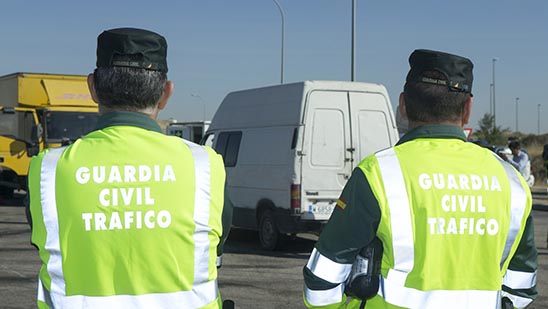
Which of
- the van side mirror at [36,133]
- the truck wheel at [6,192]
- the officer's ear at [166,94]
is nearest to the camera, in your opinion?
the officer's ear at [166,94]

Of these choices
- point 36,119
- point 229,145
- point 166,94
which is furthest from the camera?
point 36,119

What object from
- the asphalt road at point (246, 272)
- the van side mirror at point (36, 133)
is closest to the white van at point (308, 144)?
the asphalt road at point (246, 272)

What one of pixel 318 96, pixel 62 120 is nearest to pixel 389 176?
pixel 318 96

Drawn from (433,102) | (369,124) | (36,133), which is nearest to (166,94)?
(433,102)

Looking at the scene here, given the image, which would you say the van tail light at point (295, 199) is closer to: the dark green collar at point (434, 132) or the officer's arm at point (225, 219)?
→ the dark green collar at point (434, 132)

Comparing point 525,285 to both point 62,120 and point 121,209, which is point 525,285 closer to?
point 121,209

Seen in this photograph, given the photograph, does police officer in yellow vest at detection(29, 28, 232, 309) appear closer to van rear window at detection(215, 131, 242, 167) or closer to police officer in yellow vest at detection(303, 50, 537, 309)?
police officer in yellow vest at detection(303, 50, 537, 309)

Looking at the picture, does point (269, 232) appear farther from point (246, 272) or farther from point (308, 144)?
point (246, 272)

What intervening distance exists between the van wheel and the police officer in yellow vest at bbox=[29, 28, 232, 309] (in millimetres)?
9916

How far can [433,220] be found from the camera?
2797mm

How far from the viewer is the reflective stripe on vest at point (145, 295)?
260cm

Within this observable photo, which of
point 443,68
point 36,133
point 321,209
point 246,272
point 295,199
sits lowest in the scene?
point 246,272

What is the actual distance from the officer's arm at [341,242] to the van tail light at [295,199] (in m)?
9.15

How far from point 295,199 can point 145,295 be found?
9477 mm
